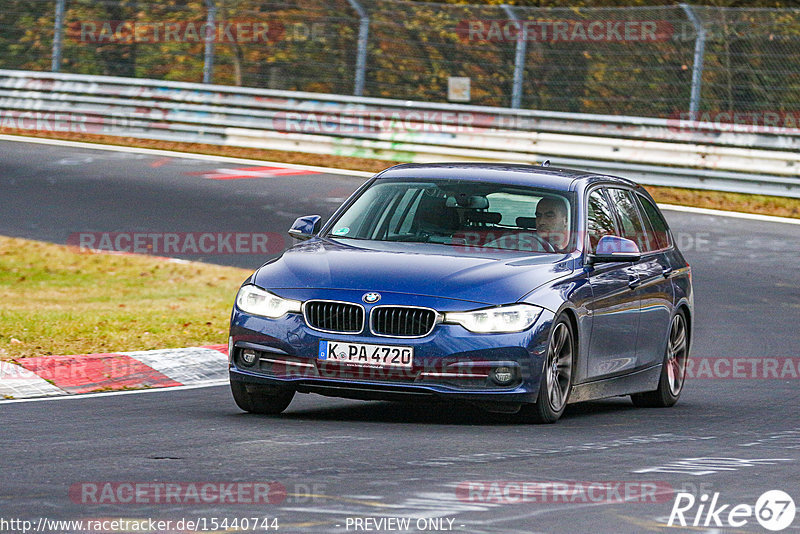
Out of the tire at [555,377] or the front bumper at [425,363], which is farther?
the tire at [555,377]

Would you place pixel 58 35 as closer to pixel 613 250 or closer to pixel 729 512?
pixel 613 250

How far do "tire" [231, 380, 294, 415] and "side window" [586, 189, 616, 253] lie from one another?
2.10 m

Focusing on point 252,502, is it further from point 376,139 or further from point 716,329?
point 376,139

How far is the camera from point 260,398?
909 cm

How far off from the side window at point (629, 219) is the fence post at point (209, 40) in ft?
55.8

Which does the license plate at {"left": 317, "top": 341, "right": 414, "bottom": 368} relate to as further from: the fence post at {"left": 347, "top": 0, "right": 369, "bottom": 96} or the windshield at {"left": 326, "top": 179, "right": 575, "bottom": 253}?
the fence post at {"left": 347, "top": 0, "right": 369, "bottom": 96}

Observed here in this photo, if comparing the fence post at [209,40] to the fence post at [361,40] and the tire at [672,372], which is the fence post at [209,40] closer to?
the fence post at [361,40]

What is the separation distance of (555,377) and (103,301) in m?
7.42

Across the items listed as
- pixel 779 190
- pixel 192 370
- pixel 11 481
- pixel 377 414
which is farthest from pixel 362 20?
pixel 11 481

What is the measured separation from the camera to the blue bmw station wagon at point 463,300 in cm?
845

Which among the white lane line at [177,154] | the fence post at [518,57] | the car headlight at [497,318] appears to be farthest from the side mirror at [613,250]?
the fence post at [518,57]

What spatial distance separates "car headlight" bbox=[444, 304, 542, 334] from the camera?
8.45 m

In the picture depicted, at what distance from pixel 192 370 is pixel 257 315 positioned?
2.51m

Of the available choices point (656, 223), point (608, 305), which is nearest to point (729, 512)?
point (608, 305)
